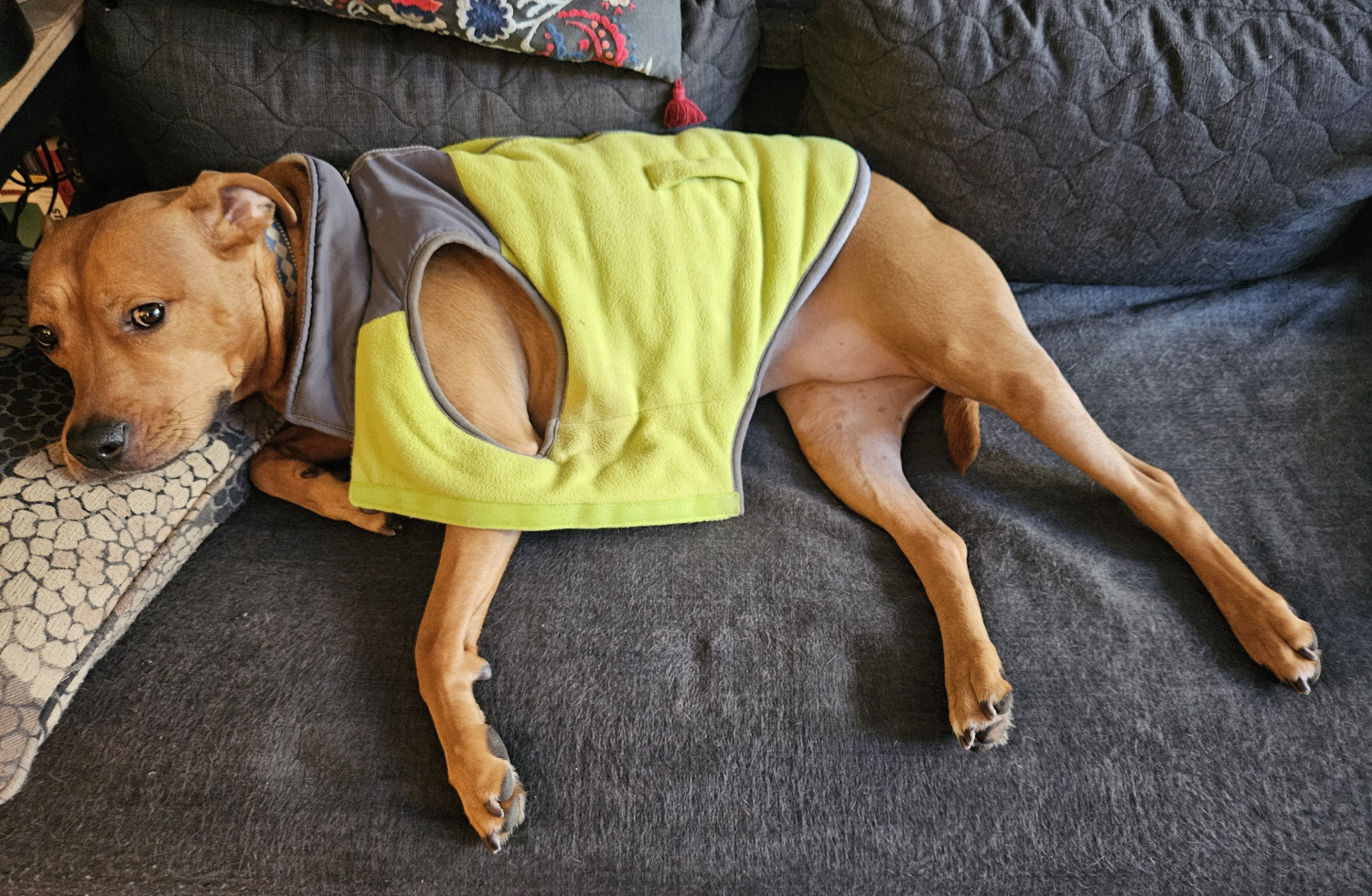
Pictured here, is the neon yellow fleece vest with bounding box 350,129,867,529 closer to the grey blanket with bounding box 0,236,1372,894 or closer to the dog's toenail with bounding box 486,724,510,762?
the grey blanket with bounding box 0,236,1372,894

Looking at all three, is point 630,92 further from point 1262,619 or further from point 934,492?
point 1262,619

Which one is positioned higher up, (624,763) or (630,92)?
(630,92)

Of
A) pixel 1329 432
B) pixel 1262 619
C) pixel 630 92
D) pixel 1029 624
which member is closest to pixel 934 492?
pixel 1029 624

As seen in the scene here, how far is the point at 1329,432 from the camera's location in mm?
1624

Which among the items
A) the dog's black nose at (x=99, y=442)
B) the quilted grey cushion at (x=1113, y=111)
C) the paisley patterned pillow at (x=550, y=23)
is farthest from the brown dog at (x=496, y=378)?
the paisley patterned pillow at (x=550, y=23)

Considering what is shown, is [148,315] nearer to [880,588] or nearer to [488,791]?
[488,791]

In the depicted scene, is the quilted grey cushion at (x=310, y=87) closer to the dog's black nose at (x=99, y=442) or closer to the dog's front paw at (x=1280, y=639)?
the dog's black nose at (x=99, y=442)

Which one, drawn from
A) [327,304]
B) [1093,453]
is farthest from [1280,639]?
[327,304]

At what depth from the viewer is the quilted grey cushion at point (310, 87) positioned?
1.65 meters

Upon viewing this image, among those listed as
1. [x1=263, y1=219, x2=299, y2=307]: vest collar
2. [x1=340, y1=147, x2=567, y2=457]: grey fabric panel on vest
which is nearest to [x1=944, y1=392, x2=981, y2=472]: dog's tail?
[x1=340, y1=147, x2=567, y2=457]: grey fabric panel on vest

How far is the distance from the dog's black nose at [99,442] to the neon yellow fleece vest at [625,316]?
353 mm

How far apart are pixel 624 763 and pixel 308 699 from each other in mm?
516

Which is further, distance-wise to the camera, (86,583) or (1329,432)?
(1329,432)

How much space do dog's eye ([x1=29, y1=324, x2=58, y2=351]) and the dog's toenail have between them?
995mm
